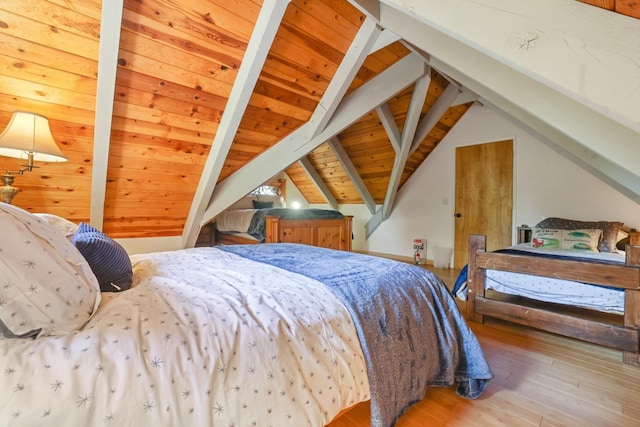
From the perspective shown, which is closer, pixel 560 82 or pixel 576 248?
pixel 560 82

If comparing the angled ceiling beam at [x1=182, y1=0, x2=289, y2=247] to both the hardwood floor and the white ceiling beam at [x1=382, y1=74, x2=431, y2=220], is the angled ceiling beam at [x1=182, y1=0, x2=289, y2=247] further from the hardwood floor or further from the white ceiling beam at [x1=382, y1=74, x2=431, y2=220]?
the hardwood floor

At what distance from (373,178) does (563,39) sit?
422 centimetres

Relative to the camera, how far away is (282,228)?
3.53 meters

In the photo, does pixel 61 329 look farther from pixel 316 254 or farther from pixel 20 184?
pixel 20 184

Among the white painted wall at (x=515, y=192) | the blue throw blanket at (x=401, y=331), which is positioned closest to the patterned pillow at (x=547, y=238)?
the white painted wall at (x=515, y=192)

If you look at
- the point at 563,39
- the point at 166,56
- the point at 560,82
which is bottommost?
the point at 560,82

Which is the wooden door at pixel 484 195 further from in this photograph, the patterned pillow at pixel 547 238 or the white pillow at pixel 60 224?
the white pillow at pixel 60 224

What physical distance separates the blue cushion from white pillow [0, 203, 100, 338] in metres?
0.22

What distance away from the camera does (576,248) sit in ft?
9.75

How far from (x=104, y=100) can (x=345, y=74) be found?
1911 mm

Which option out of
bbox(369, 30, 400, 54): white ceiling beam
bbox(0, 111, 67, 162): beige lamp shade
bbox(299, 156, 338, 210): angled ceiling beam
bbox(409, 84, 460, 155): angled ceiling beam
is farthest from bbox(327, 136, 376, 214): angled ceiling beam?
bbox(0, 111, 67, 162): beige lamp shade

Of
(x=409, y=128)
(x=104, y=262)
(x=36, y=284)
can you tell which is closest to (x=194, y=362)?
(x=36, y=284)

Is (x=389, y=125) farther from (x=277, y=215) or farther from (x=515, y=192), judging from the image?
(x=515, y=192)

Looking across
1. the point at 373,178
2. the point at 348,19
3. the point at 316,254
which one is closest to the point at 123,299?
the point at 316,254
